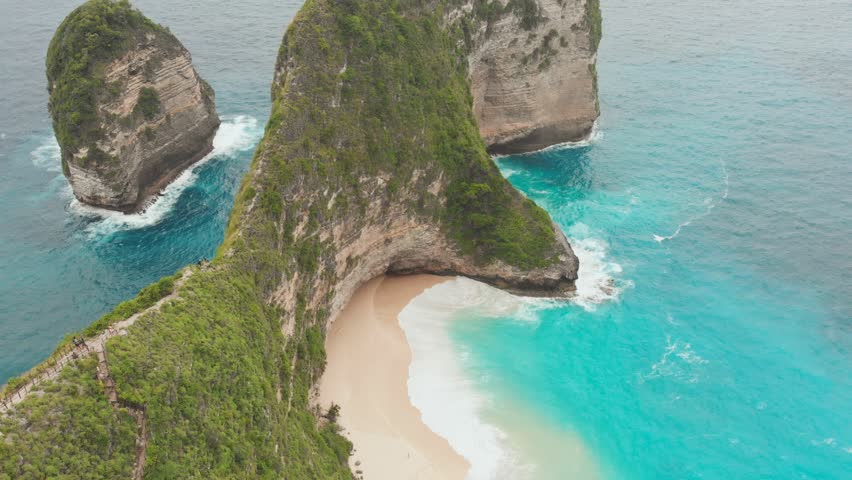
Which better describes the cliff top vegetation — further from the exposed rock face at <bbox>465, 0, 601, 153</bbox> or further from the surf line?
the surf line

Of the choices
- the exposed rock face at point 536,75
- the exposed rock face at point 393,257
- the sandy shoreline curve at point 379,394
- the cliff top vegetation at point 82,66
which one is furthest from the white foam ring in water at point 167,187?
the exposed rock face at point 536,75

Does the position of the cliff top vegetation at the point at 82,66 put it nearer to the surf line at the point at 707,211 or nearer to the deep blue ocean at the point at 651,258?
the deep blue ocean at the point at 651,258

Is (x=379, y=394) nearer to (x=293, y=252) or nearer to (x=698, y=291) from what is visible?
(x=293, y=252)

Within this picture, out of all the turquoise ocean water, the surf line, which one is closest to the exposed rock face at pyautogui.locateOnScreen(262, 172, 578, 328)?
the turquoise ocean water

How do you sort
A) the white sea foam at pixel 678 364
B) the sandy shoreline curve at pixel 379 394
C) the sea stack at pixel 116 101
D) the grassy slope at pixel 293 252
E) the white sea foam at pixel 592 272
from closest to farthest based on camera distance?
1. the grassy slope at pixel 293 252
2. the sandy shoreline curve at pixel 379 394
3. the white sea foam at pixel 678 364
4. the white sea foam at pixel 592 272
5. the sea stack at pixel 116 101

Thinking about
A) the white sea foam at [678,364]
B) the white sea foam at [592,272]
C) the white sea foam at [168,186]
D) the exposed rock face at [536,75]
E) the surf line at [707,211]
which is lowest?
the white sea foam at [678,364]

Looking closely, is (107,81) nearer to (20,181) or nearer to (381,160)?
Answer: (20,181)

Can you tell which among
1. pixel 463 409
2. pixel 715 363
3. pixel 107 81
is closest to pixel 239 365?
pixel 463 409
